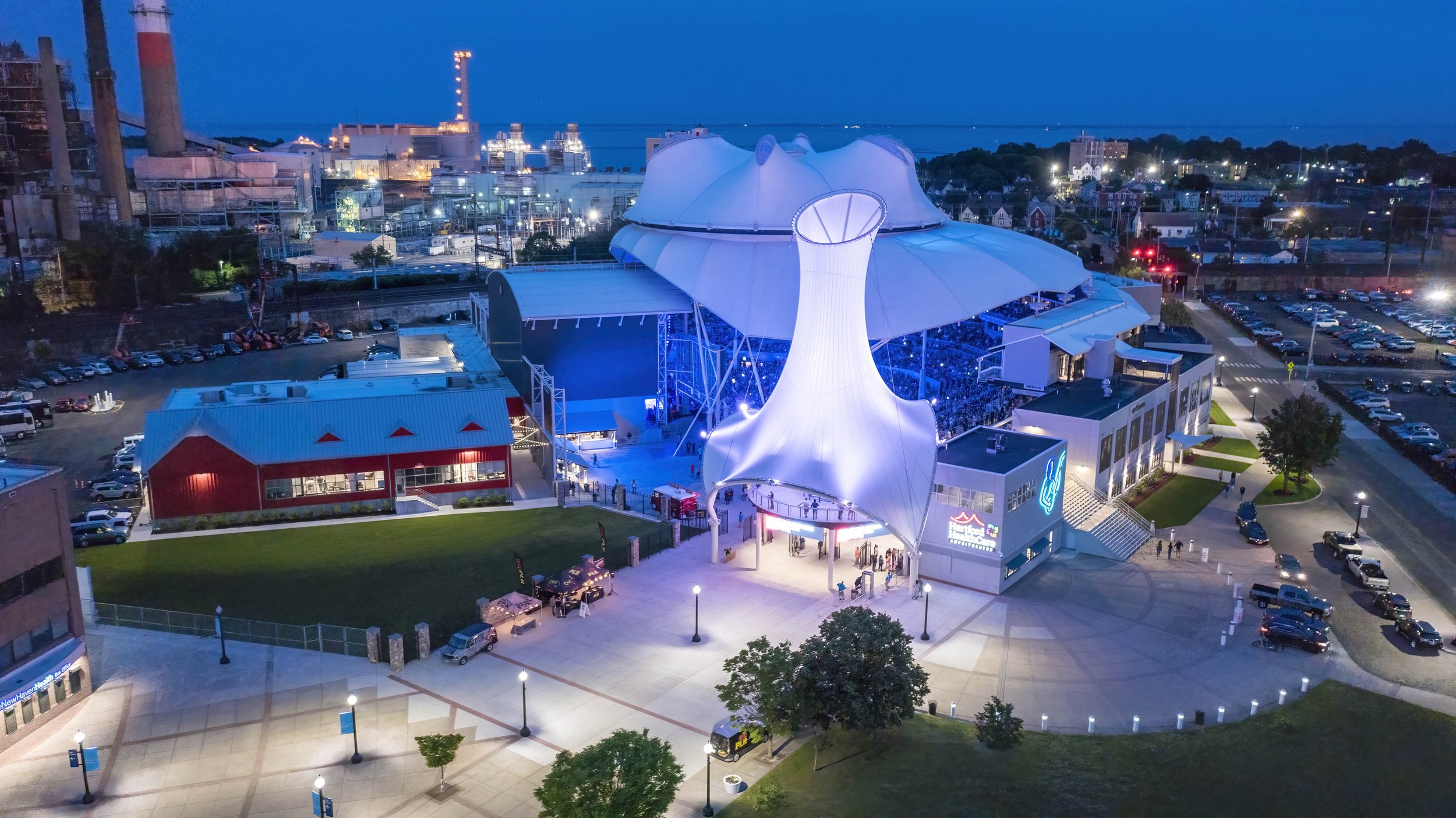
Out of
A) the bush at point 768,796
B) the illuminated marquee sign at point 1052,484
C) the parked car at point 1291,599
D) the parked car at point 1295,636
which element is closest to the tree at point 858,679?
the bush at point 768,796

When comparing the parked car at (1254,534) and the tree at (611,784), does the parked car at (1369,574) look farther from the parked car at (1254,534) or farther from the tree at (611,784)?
the tree at (611,784)

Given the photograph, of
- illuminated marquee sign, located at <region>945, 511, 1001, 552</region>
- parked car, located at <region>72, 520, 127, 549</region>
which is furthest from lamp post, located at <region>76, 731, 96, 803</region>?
illuminated marquee sign, located at <region>945, 511, 1001, 552</region>

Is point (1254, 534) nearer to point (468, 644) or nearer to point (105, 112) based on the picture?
point (468, 644)

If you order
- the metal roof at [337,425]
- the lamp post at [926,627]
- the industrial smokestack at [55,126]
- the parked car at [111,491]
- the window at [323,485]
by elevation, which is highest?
the industrial smokestack at [55,126]

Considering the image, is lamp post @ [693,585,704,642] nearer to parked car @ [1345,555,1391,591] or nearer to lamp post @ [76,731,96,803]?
lamp post @ [76,731,96,803]

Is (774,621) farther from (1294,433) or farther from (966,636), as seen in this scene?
(1294,433)

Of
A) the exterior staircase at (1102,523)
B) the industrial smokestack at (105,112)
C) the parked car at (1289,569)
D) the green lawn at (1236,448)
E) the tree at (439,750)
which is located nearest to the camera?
the tree at (439,750)

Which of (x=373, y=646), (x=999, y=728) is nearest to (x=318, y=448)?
(x=373, y=646)
